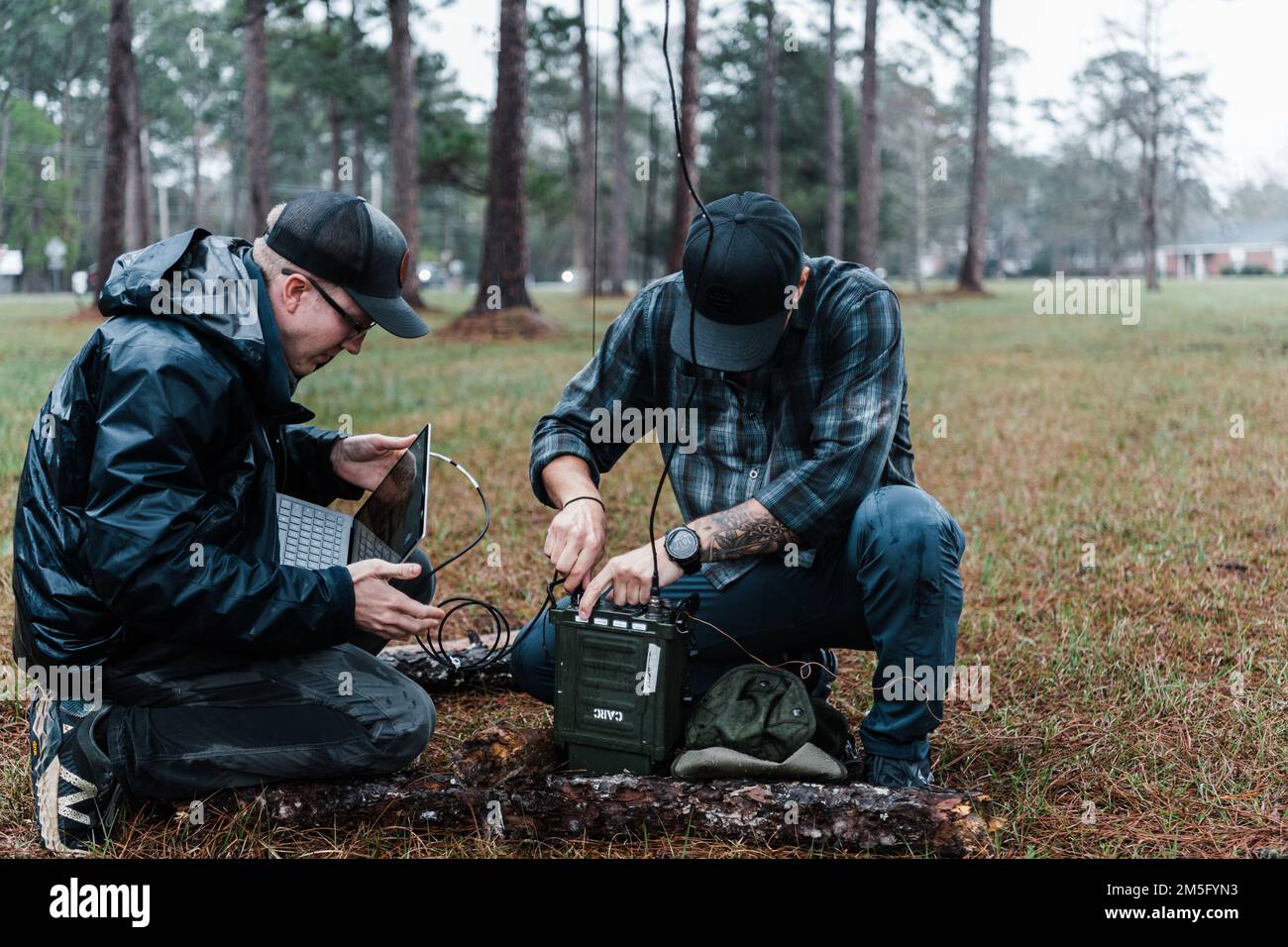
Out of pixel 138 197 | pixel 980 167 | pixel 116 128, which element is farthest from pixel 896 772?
pixel 980 167

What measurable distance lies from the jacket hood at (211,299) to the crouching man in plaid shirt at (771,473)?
777 millimetres

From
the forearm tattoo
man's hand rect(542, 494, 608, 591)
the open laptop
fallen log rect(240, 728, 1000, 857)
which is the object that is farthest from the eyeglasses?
fallen log rect(240, 728, 1000, 857)

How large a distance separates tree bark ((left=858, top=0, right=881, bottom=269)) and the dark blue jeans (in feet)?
73.1

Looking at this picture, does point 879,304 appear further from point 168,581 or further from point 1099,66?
point 1099,66

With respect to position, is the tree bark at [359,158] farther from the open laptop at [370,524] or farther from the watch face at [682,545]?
the watch face at [682,545]

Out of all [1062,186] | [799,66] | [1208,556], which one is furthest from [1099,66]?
[1208,556]

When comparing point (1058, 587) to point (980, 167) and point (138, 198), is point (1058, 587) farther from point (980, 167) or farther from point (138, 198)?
point (980, 167)

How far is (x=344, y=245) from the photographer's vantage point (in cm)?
243

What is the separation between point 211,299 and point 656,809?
1410 millimetres

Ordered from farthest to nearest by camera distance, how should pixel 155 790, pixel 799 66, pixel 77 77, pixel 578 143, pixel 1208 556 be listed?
1. pixel 578 143
2. pixel 799 66
3. pixel 77 77
4. pixel 1208 556
5. pixel 155 790

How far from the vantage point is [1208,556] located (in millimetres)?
4520

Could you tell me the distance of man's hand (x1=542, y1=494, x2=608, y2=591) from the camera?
2.68 metres

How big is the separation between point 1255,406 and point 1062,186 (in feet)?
164

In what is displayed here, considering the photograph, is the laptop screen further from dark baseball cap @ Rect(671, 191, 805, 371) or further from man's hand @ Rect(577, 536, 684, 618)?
dark baseball cap @ Rect(671, 191, 805, 371)
